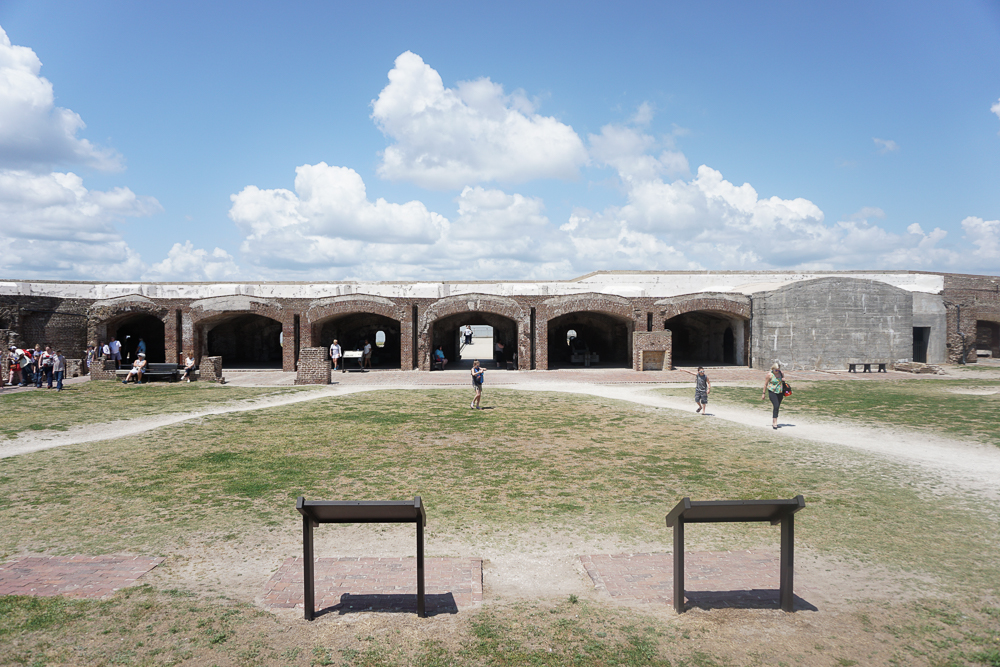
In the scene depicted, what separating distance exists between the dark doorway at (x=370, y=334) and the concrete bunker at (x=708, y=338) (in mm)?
13890

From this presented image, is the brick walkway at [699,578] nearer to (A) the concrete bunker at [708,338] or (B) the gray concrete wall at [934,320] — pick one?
(A) the concrete bunker at [708,338]

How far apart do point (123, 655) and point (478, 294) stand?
20382mm

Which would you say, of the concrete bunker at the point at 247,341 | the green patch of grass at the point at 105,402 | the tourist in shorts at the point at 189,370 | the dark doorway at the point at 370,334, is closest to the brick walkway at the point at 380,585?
the green patch of grass at the point at 105,402

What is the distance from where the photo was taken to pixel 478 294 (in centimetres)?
2352

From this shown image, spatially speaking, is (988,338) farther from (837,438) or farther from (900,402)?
(837,438)

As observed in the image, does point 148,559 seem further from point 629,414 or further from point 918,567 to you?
point 629,414

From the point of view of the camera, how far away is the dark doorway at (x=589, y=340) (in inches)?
1125

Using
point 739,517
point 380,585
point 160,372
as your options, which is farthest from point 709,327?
point 380,585

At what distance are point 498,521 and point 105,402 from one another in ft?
44.1

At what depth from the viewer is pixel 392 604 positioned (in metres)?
4.21

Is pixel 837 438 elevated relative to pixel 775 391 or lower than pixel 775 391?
lower

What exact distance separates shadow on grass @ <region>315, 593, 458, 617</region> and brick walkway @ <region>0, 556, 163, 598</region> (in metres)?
1.82

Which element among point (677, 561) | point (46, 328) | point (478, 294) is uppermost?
point (478, 294)

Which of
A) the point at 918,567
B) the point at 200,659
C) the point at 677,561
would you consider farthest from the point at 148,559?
the point at 918,567
